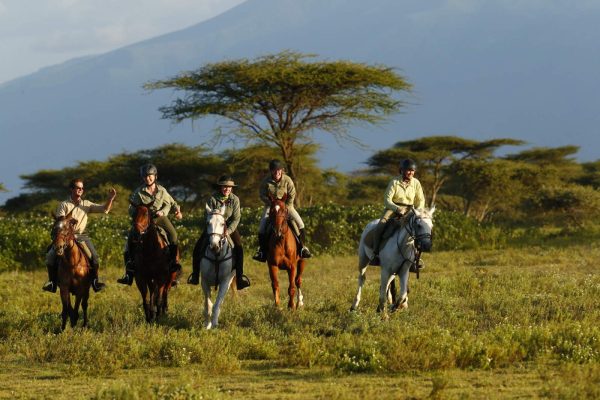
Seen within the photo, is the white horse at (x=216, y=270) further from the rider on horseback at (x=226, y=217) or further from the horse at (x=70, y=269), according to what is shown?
the horse at (x=70, y=269)

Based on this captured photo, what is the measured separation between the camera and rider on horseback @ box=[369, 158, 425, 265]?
1253cm

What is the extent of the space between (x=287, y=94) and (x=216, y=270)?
23.4 meters

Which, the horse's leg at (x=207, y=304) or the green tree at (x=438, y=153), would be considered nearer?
the horse's leg at (x=207, y=304)

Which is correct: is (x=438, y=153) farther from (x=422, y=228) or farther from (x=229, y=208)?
(x=229, y=208)

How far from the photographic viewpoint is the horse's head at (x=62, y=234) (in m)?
11.4

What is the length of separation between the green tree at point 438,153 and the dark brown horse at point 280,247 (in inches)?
1187

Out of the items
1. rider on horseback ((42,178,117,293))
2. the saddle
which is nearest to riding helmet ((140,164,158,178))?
rider on horseback ((42,178,117,293))

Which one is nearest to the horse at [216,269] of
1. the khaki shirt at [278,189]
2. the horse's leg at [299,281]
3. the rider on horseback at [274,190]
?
the rider on horseback at [274,190]

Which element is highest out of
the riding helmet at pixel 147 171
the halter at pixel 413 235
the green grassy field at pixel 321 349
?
the riding helmet at pixel 147 171

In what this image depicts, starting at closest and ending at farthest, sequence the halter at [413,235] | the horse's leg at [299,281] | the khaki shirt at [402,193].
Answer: the halter at [413,235] → the khaki shirt at [402,193] → the horse's leg at [299,281]

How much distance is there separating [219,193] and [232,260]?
1051mm

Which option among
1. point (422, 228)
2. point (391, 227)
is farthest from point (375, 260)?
point (422, 228)

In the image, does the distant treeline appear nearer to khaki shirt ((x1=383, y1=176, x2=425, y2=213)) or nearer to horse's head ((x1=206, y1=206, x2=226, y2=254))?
khaki shirt ((x1=383, y1=176, x2=425, y2=213))

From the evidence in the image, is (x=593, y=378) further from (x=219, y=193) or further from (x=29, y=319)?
(x=29, y=319)
